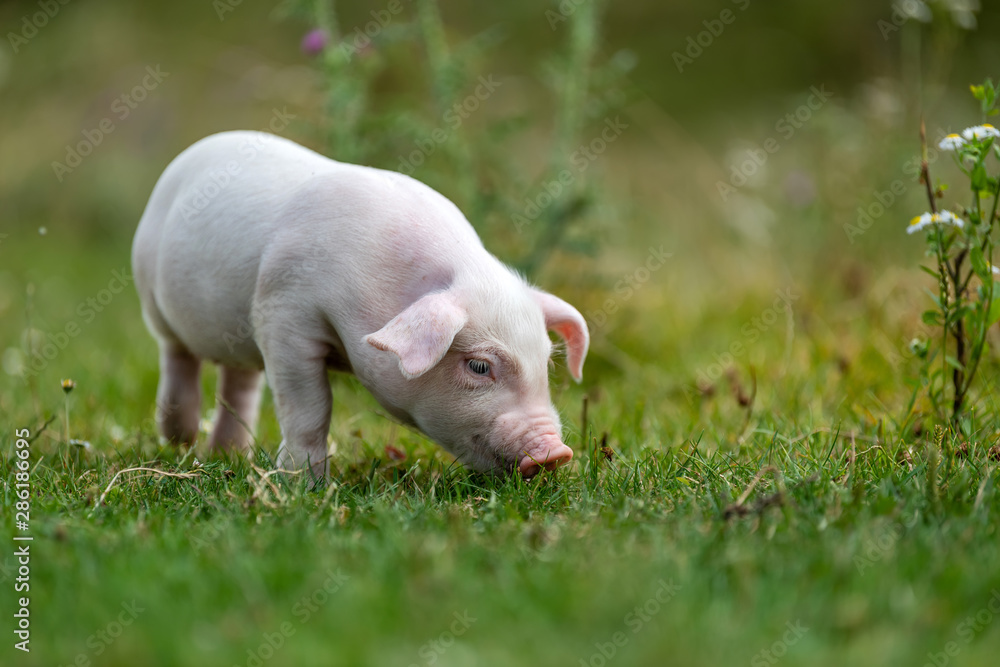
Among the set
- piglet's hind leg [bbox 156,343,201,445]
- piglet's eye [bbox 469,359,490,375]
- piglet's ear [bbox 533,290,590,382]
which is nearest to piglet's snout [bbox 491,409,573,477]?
piglet's eye [bbox 469,359,490,375]

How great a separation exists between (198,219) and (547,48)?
15.0 metres

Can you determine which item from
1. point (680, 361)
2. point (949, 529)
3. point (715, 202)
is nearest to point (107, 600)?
point (949, 529)

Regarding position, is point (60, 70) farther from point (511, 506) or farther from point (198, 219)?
point (511, 506)

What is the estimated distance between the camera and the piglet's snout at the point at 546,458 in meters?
3.20

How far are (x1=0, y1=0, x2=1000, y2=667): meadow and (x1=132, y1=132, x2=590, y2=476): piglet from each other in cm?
19

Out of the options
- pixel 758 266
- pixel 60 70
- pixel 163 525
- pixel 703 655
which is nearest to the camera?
pixel 703 655

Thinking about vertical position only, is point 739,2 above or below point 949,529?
above

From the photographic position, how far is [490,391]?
332cm

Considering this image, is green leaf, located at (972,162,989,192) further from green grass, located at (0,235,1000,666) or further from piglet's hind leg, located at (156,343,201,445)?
piglet's hind leg, located at (156,343,201,445)

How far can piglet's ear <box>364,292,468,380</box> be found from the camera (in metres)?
3.00

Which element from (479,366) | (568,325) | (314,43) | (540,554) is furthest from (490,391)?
(314,43)

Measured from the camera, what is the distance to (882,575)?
2.34 m

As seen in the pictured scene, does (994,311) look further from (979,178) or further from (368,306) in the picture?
(368,306)

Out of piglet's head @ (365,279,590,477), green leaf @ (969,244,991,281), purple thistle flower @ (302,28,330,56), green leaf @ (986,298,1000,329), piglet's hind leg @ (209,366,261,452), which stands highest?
purple thistle flower @ (302,28,330,56)
